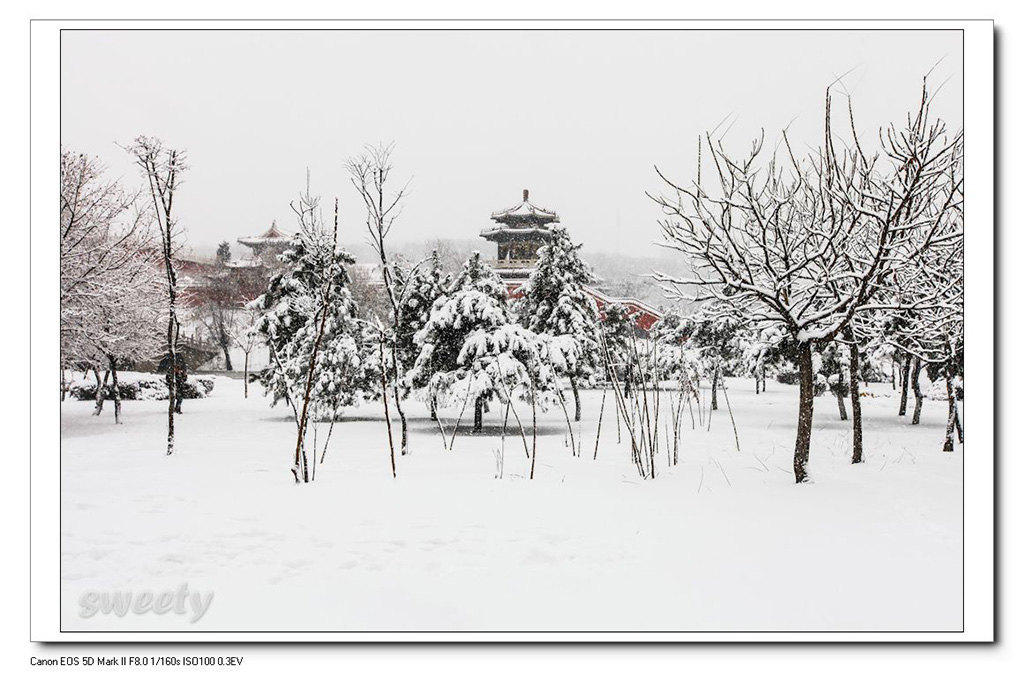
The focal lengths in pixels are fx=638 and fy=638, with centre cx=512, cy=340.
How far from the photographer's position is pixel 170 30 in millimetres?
4195

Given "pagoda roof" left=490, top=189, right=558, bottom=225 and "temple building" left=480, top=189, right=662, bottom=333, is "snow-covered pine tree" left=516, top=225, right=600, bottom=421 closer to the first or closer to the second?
"temple building" left=480, top=189, right=662, bottom=333

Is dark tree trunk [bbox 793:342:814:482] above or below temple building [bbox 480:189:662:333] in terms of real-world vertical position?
below

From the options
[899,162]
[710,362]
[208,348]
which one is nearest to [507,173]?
[899,162]

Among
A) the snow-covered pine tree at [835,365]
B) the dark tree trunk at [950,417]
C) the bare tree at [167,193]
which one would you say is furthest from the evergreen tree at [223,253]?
the snow-covered pine tree at [835,365]

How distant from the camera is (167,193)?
575 cm

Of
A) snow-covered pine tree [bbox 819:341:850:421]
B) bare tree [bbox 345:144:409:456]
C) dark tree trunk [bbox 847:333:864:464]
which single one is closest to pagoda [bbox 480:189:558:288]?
bare tree [bbox 345:144:409:456]

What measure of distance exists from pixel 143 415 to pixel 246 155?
3.42 m

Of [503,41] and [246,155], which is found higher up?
[503,41]

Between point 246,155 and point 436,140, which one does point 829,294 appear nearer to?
point 436,140

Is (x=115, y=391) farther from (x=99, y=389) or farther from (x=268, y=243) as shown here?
(x=268, y=243)

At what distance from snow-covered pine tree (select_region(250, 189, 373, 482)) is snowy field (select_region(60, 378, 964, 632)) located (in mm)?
1265

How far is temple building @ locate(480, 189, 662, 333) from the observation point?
21.9 feet

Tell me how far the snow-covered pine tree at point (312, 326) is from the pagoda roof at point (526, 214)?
1.71 metres

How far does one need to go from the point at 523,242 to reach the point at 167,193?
4.36 metres
